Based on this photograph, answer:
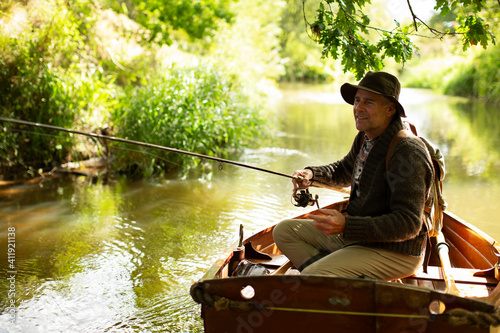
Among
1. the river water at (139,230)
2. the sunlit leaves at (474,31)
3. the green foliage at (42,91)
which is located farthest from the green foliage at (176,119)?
the sunlit leaves at (474,31)

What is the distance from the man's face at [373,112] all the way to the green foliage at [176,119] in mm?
4972

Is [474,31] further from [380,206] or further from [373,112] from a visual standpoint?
[380,206]

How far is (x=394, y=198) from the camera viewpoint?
270 cm

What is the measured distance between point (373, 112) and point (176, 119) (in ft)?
17.6

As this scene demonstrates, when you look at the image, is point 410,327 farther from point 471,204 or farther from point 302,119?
point 302,119

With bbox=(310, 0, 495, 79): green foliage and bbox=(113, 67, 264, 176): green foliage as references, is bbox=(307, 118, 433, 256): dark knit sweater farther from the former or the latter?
bbox=(113, 67, 264, 176): green foliage

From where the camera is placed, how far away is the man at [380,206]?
105 inches

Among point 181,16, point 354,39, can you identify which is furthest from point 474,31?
point 181,16

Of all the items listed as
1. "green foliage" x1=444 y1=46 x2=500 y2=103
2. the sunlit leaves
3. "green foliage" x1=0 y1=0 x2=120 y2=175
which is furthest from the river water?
"green foliage" x1=444 y1=46 x2=500 y2=103

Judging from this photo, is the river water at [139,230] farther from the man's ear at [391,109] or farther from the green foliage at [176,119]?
the man's ear at [391,109]

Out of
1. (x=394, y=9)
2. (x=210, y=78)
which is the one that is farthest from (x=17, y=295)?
(x=210, y=78)

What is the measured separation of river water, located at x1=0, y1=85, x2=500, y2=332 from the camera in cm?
398

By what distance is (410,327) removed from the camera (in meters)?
2.55

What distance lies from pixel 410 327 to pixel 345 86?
5.03 feet
